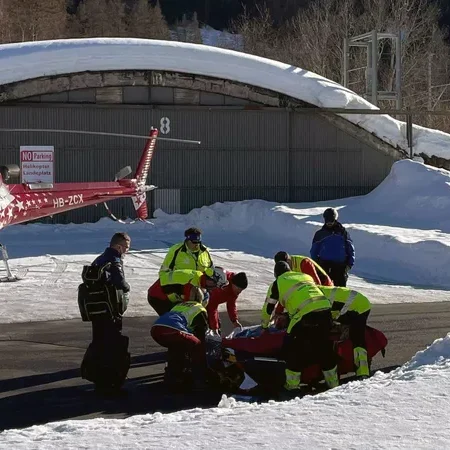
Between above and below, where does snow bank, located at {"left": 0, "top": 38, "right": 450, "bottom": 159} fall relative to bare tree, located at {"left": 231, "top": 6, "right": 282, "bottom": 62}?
below

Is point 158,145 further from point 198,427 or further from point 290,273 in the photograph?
point 198,427

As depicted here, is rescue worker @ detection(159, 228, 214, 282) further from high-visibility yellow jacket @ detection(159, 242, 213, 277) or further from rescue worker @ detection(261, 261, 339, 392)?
rescue worker @ detection(261, 261, 339, 392)

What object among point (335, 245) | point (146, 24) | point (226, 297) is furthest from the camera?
point (146, 24)

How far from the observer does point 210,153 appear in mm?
30750

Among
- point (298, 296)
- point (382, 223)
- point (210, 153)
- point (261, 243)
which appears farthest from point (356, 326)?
point (210, 153)

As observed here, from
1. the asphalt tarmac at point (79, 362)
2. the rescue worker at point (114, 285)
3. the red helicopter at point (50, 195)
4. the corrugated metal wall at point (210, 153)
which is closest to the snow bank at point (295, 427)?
the asphalt tarmac at point (79, 362)

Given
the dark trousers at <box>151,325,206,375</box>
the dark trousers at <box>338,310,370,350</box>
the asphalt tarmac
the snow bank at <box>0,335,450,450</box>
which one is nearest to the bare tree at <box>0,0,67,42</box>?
the asphalt tarmac

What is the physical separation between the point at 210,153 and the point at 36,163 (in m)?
5.67

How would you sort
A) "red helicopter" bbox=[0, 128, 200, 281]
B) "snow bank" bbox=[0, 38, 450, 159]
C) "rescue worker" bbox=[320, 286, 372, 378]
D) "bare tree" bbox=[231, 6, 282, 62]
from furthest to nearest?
"bare tree" bbox=[231, 6, 282, 62]
"snow bank" bbox=[0, 38, 450, 159]
"red helicopter" bbox=[0, 128, 200, 281]
"rescue worker" bbox=[320, 286, 372, 378]

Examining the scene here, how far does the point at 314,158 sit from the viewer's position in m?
32.0

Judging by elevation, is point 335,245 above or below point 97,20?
below

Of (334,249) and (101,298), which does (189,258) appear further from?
(334,249)

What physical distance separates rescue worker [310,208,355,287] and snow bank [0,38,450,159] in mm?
16817

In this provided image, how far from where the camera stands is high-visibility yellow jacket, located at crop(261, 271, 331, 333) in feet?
33.3
